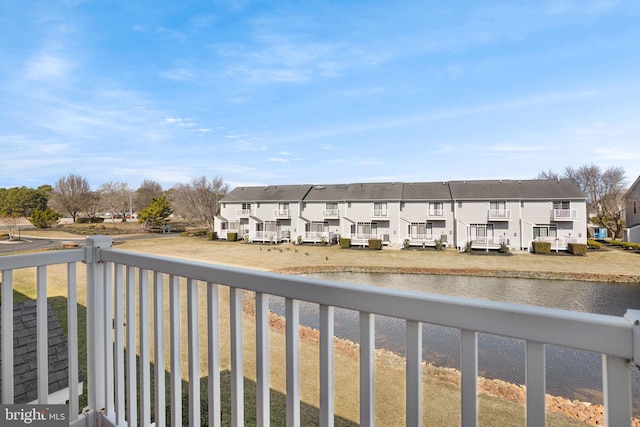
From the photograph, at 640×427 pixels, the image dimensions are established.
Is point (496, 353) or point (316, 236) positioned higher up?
point (496, 353)

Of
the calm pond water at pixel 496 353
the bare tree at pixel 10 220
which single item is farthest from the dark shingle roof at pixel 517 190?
the bare tree at pixel 10 220

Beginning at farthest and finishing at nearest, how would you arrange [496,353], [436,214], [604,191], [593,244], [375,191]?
[375,191] < [436,214] < [593,244] < [604,191] < [496,353]

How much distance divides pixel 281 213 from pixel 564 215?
14.0 m

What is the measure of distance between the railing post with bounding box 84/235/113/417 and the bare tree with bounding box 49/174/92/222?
4205 millimetres

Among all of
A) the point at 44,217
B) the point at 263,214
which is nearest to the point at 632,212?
the point at 44,217

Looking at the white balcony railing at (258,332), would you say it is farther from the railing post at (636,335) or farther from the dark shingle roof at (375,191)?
the dark shingle roof at (375,191)

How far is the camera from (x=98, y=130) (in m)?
4.57

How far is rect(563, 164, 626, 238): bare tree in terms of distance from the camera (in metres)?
10.3

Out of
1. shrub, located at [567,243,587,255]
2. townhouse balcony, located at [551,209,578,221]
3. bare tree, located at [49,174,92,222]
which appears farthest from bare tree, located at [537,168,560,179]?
bare tree, located at [49,174,92,222]

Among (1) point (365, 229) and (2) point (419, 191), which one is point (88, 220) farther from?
(2) point (419, 191)

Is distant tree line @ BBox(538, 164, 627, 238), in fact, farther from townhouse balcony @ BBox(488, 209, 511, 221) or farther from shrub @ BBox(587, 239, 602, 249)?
townhouse balcony @ BBox(488, 209, 511, 221)

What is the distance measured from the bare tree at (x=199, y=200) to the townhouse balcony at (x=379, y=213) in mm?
9796

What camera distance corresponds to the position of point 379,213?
1716 centimetres

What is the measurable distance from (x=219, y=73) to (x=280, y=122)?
3.02 meters
